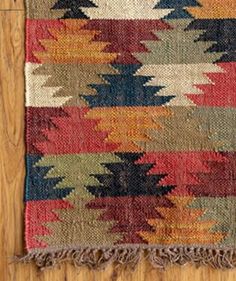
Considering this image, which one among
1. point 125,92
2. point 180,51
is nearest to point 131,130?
point 125,92

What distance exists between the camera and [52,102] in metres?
1.36

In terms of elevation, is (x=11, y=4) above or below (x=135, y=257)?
above

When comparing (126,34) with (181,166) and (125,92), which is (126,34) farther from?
(181,166)

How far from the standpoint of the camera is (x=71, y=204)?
1.36 m

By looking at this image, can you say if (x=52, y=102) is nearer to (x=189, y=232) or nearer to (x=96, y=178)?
(x=96, y=178)

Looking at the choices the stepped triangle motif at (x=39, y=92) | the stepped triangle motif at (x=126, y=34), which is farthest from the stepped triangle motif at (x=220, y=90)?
the stepped triangle motif at (x=39, y=92)

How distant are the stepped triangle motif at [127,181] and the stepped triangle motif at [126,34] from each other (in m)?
0.20

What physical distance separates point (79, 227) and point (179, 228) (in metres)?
0.19

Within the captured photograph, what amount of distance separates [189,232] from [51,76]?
0.41 meters

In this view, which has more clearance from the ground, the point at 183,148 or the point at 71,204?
the point at 183,148

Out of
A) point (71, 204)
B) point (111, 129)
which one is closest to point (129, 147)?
point (111, 129)

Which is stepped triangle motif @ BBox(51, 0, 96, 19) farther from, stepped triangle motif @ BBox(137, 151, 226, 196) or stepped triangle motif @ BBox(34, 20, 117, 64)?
stepped triangle motif @ BBox(137, 151, 226, 196)

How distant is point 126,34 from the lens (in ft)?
4.49

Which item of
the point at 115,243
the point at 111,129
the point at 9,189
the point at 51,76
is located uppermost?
the point at 51,76
